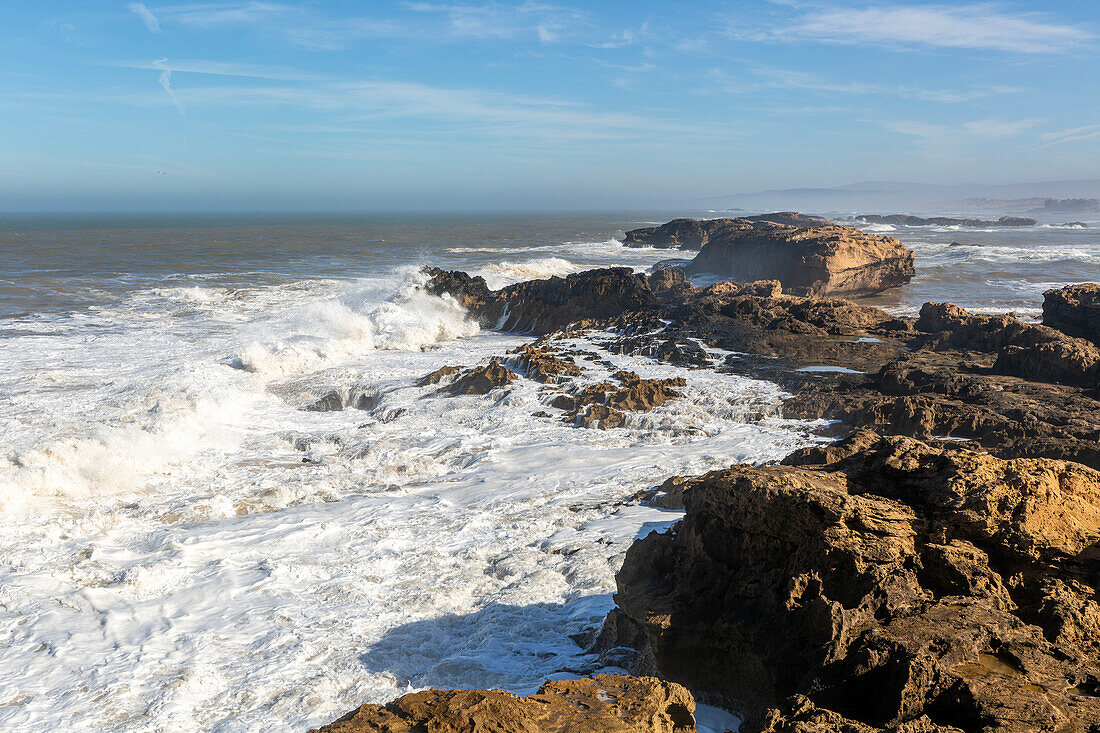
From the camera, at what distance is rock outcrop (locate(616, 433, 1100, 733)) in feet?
9.44

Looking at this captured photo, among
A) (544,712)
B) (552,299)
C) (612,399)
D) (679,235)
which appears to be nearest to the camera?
(544,712)

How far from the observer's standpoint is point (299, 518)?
7.27 metres

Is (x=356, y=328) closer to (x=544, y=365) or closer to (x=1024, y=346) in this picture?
(x=544, y=365)

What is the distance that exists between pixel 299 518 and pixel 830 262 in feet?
77.1

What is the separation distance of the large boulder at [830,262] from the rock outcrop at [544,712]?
23.2m

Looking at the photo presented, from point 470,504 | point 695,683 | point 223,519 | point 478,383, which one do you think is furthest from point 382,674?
point 478,383

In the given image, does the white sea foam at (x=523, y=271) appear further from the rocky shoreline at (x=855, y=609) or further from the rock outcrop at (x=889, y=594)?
the rock outcrop at (x=889, y=594)

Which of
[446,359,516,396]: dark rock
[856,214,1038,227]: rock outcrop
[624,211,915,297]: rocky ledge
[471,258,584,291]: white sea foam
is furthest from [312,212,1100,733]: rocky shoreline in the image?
[856,214,1038,227]: rock outcrop

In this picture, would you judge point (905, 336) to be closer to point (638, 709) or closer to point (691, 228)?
point (638, 709)

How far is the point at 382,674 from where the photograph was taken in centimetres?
450

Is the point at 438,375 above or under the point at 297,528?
above

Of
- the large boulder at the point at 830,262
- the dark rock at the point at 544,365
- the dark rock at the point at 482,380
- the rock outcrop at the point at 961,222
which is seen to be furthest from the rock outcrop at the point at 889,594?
the rock outcrop at the point at 961,222

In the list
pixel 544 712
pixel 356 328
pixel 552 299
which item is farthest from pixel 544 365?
pixel 544 712

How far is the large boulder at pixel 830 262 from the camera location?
2592 centimetres
